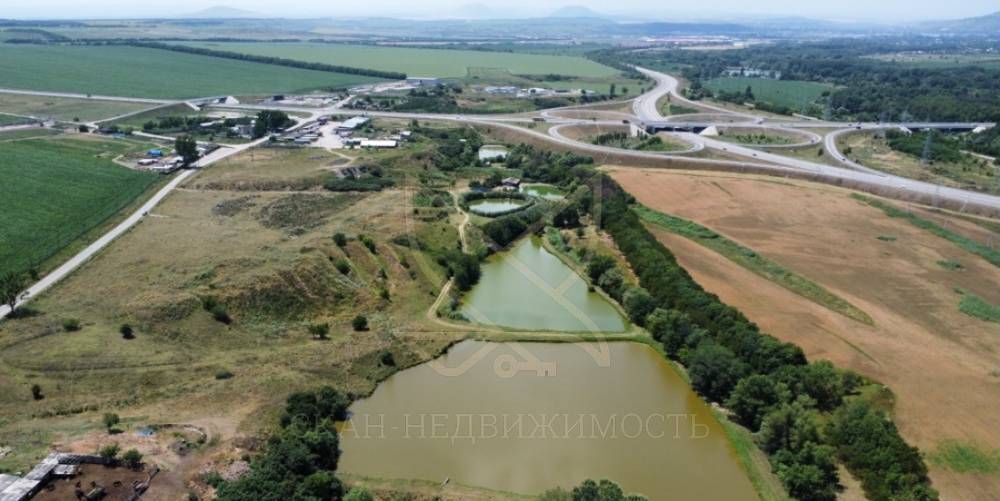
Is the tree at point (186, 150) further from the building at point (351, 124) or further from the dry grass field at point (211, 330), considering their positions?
the building at point (351, 124)

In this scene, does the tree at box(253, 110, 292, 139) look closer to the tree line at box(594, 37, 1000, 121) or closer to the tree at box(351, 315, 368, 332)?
the tree at box(351, 315, 368, 332)

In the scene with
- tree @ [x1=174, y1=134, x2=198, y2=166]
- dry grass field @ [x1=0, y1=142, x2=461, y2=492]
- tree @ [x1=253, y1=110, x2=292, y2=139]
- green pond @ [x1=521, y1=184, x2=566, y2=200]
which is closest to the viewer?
dry grass field @ [x1=0, y1=142, x2=461, y2=492]

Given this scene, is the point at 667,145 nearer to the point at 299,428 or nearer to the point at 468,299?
the point at 468,299

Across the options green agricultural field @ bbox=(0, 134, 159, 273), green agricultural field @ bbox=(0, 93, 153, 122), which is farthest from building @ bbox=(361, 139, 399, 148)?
green agricultural field @ bbox=(0, 93, 153, 122)

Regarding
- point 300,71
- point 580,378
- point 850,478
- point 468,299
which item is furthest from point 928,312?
point 300,71

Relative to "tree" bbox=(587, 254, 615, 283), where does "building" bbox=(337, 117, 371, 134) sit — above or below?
above

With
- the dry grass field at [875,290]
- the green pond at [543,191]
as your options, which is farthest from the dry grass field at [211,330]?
the dry grass field at [875,290]

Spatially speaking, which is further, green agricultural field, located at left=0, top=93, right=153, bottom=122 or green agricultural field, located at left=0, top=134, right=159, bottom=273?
green agricultural field, located at left=0, top=93, right=153, bottom=122
